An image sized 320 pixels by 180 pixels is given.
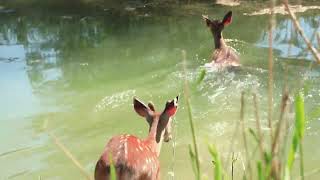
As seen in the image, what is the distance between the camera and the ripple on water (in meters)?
7.71

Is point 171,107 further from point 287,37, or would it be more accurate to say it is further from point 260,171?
point 287,37

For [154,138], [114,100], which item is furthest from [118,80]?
[154,138]

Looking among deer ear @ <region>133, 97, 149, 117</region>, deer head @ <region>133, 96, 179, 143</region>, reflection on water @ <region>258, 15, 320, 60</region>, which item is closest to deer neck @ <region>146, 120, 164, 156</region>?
deer head @ <region>133, 96, 179, 143</region>

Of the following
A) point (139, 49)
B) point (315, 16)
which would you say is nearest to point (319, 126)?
point (139, 49)

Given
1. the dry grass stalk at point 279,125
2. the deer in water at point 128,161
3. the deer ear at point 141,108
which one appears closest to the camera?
the dry grass stalk at point 279,125

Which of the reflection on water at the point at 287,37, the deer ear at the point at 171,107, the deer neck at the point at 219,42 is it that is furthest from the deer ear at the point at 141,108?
the reflection on water at the point at 287,37

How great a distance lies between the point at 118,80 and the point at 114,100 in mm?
826

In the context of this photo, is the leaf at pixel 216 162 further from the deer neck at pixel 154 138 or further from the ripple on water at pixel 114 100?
the ripple on water at pixel 114 100

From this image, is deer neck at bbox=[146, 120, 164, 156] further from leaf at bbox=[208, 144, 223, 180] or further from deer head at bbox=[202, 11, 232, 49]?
deer head at bbox=[202, 11, 232, 49]

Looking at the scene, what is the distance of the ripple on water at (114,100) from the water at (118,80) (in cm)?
1

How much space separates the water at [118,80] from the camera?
20.6ft

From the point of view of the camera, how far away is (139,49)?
34.0 ft

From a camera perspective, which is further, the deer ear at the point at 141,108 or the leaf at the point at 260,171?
the deer ear at the point at 141,108

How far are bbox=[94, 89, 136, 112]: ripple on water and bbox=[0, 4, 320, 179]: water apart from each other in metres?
0.01
